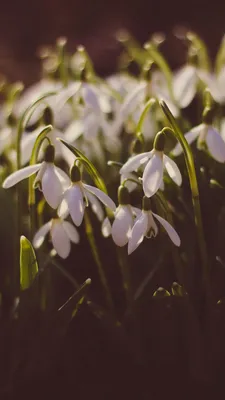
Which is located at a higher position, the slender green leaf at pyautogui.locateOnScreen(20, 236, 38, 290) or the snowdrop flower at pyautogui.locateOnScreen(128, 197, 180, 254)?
the slender green leaf at pyautogui.locateOnScreen(20, 236, 38, 290)

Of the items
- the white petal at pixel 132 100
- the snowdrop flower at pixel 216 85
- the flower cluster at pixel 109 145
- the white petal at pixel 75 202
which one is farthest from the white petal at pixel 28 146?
the snowdrop flower at pixel 216 85

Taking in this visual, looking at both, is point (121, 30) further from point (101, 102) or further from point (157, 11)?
point (101, 102)

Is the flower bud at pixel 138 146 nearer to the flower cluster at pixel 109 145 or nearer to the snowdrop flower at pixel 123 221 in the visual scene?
the flower cluster at pixel 109 145

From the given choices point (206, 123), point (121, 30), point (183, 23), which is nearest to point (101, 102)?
point (206, 123)

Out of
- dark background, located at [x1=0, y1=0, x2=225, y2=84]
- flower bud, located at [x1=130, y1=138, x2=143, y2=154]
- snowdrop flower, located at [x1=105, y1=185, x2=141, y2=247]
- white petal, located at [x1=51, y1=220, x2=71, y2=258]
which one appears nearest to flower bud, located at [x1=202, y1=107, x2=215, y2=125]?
flower bud, located at [x1=130, y1=138, x2=143, y2=154]

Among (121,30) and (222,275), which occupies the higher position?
(121,30)

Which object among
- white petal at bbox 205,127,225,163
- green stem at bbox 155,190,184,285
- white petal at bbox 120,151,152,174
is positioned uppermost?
white petal at bbox 120,151,152,174

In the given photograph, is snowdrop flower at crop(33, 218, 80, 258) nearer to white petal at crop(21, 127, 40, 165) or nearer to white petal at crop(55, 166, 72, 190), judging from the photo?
white petal at crop(55, 166, 72, 190)
